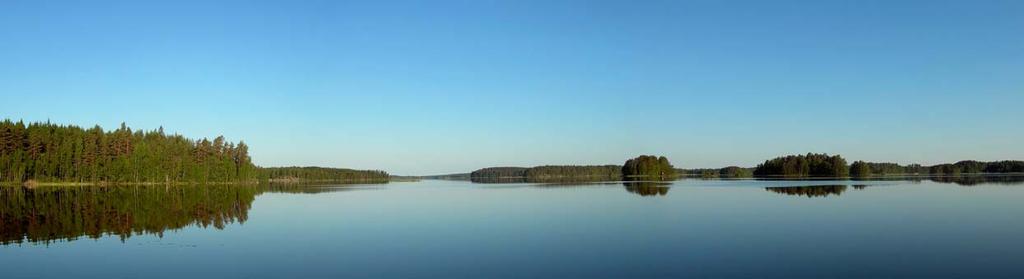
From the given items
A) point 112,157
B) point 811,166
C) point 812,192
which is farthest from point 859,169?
point 112,157

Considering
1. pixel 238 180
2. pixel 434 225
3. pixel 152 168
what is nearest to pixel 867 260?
pixel 434 225

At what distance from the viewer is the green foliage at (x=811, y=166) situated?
174 meters

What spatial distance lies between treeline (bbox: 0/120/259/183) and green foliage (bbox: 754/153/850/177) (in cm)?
14679

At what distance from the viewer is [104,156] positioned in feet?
379

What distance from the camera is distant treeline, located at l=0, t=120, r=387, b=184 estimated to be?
105 metres

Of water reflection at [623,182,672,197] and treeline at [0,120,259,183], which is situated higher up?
treeline at [0,120,259,183]

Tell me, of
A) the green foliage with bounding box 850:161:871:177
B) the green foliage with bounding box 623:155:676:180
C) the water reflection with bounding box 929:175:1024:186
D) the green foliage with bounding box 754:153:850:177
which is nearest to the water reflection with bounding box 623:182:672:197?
the water reflection with bounding box 929:175:1024:186

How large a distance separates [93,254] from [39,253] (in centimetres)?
219

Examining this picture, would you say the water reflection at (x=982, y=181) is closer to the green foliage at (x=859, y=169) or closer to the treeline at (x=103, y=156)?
the green foliage at (x=859, y=169)

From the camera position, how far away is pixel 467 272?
17.7m

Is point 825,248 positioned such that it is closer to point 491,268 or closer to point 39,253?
point 491,268

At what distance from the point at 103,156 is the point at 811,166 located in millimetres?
170983

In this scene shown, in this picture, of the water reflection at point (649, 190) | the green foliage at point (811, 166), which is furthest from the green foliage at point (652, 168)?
the water reflection at point (649, 190)

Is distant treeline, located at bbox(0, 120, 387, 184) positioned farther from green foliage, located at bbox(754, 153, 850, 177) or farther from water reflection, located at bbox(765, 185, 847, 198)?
green foliage, located at bbox(754, 153, 850, 177)
